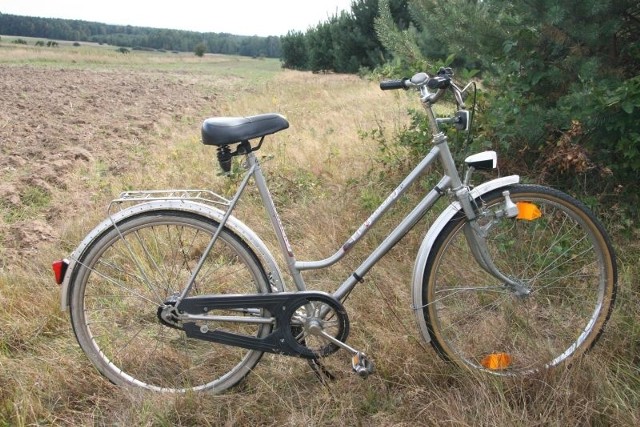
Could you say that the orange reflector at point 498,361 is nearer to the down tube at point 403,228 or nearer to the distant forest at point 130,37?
the down tube at point 403,228

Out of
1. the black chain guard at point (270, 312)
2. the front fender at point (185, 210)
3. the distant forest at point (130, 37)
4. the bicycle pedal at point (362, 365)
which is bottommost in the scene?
the bicycle pedal at point (362, 365)

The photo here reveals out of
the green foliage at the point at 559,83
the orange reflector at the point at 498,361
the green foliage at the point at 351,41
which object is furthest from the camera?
the green foliage at the point at 351,41

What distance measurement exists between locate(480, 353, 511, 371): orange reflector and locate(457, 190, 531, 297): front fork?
30cm

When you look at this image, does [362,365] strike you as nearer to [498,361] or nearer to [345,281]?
[345,281]

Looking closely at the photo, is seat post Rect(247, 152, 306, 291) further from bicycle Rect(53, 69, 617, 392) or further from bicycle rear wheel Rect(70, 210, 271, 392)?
bicycle rear wheel Rect(70, 210, 271, 392)

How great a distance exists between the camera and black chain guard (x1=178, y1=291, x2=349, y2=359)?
2.23 m

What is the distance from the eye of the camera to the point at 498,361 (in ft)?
7.56

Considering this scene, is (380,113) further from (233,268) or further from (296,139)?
(233,268)

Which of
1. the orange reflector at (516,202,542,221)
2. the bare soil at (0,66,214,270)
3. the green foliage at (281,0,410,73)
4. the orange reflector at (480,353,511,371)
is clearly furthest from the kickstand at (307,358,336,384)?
the green foliage at (281,0,410,73)

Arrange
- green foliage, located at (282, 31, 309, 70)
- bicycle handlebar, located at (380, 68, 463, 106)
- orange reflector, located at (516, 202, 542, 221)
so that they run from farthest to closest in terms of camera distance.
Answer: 1. green foliage, located at (282, 31, 309, 70)
2. orange reflector, located at (516, 202, 542, 221)
3. bicycle handlebar, located at (380, 68, 463, 106)

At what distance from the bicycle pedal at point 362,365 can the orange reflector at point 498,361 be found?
1.70 ft

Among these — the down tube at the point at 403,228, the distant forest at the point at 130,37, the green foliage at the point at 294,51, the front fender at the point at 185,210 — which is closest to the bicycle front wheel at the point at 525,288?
the down tube at the point at 403,228

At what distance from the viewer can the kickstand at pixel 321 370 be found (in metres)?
2.31

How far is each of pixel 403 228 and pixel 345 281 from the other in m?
0.34
